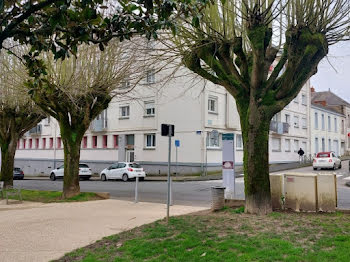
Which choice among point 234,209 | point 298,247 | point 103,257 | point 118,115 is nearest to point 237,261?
point 298,247

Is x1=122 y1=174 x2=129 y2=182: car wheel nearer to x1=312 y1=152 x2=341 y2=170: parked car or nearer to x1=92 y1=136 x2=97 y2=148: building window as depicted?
x1=92 y1=136 x2=97 y2=148: building window

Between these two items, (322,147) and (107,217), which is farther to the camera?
(322,147)

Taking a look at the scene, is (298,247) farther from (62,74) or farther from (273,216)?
(62,74)

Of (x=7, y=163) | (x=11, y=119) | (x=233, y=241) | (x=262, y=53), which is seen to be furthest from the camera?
→ (x=11, y=119)

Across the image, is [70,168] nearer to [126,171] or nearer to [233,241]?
[233,241]

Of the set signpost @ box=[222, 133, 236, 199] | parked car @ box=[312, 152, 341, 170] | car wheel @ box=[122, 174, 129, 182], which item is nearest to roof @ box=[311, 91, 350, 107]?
parked car @ box=[312, 152, 341, 170]

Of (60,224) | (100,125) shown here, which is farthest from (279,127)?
(60,224)

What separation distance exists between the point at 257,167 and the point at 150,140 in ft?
81.9

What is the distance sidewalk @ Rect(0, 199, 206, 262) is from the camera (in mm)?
6805

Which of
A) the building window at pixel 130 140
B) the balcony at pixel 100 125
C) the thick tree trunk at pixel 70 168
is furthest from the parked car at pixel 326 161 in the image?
the thick tree trunk at pixel 70 168

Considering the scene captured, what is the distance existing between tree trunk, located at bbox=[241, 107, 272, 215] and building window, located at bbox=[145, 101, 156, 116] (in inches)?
967

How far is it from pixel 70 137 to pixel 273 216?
919 cm

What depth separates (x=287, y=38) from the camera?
866 centimetres

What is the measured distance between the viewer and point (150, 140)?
33.2 metres
